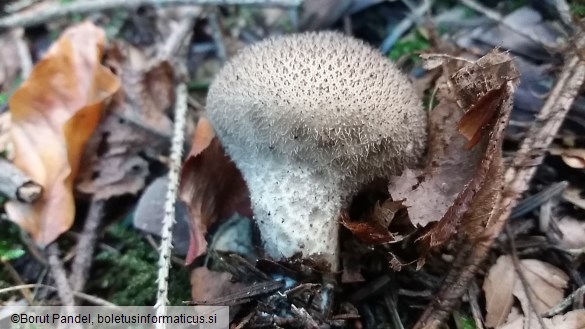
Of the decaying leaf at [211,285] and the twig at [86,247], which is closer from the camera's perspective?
the decaying leaf at [211,285]

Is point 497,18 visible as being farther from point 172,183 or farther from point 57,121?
point 57,121

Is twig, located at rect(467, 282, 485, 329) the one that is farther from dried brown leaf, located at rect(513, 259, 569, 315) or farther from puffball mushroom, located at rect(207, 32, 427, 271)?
puffball mushroom, located at rect(207, 32, 427, 271)

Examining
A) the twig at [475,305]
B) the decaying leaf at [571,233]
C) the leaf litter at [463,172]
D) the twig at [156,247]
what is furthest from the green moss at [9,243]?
the decaying leaf at [571,233]

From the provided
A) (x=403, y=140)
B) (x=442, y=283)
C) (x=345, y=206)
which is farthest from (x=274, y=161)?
(x=442, y=283)

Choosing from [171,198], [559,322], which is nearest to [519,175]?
[559,322]

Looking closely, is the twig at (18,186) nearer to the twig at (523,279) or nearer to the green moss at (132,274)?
the green moss at (132,274)

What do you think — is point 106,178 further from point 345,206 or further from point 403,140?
point 403,140

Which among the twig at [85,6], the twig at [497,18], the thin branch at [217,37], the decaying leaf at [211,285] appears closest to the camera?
the decaying leaf at [211,285]
